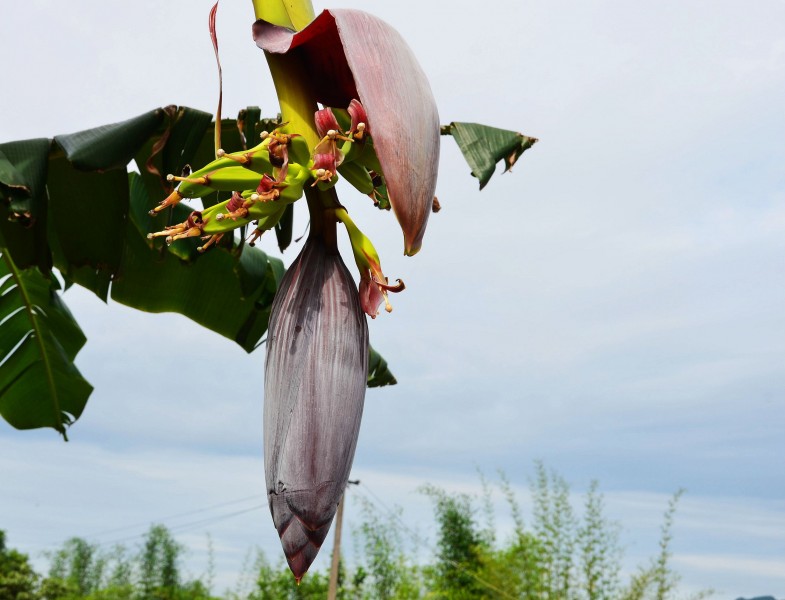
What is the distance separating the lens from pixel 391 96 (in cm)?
42

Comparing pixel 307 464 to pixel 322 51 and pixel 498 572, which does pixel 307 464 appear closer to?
pixel 322 51

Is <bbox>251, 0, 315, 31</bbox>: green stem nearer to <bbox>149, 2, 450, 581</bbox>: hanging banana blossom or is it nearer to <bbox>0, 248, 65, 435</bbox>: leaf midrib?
<bbox>149, 2, 450, 581</bbox>: hanging banana blossom

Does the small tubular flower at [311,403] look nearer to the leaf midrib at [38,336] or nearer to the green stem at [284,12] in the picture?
the green stem at [284,12]

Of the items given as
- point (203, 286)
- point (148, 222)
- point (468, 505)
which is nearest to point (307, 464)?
point (148, 222)

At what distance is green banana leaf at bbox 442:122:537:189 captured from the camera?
0.93m

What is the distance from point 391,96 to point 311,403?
174 millimetres

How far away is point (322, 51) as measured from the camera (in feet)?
1.57

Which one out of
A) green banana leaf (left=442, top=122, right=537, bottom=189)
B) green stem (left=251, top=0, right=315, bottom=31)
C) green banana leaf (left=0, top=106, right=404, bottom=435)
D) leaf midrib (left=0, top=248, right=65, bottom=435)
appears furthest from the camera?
leaf midrib (left=0, top=248, right=65, bottom=435)

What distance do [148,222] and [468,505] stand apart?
4345 mm

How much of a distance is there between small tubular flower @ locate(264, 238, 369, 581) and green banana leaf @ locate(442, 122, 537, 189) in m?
0.47

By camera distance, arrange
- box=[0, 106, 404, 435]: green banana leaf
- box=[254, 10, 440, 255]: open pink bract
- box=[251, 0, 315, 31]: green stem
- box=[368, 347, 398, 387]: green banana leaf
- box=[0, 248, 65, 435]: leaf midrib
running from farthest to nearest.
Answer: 1. box=[0, 248, 65, 435]: leaf midrib
2. box=[368, 347, 398, 387]: green banana leaf
3. box=[0, 106, 404, 435]: green banana leaf
4. box=[251, 0, 315, 31]: green stem
5. box=[254, 10, 440, 255]: open pink bract

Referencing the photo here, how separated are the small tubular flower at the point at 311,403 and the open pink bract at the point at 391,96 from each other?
84 mm

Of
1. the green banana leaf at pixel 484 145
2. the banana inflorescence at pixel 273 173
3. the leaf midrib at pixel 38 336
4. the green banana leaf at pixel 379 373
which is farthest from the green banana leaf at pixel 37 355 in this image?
the banana inflorescence at pixel 273 173

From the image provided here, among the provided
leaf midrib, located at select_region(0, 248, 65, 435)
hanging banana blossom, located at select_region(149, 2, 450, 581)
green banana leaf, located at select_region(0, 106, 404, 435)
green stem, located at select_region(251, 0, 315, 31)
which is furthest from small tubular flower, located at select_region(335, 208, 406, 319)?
leaf midrib, located at select_region(0, 248, 65, 435)
